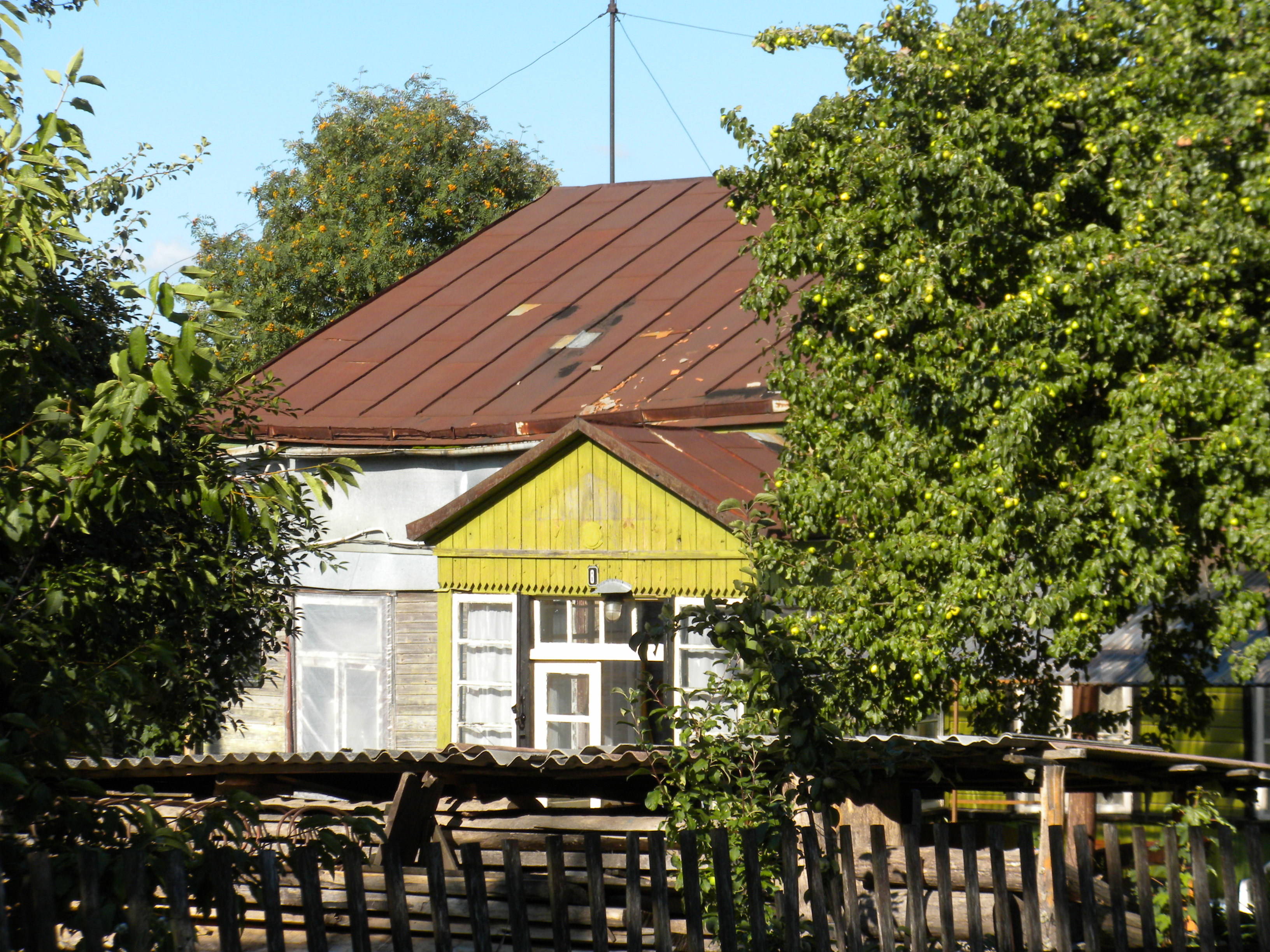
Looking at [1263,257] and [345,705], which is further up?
[1263,257]

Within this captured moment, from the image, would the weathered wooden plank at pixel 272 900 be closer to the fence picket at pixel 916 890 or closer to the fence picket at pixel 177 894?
the fence picket at pixel 177 894

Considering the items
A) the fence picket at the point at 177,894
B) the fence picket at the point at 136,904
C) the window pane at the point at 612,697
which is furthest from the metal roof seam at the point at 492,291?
the fence picket at the point at 136,904

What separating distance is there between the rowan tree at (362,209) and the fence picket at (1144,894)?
2225 cm

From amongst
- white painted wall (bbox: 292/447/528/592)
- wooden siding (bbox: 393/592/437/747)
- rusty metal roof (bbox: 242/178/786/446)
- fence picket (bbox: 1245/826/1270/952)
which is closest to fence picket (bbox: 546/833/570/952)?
fence picket (bbox: 1245/826/1270/952)

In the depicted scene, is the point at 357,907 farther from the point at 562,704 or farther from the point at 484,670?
the point at 484,670

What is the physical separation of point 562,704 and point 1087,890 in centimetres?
768

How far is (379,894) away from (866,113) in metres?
5.49

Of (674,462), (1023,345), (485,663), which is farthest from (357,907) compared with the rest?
(485,663)

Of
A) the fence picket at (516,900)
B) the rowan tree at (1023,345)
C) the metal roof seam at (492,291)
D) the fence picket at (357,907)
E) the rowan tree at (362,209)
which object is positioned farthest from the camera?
the rowan tree at (362,209)

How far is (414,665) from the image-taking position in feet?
43.8

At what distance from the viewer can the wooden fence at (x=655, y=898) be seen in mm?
3174

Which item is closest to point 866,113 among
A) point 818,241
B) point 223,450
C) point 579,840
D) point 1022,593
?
point 818,241

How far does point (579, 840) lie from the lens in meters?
5.20

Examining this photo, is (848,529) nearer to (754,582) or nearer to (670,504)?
(754,582)
